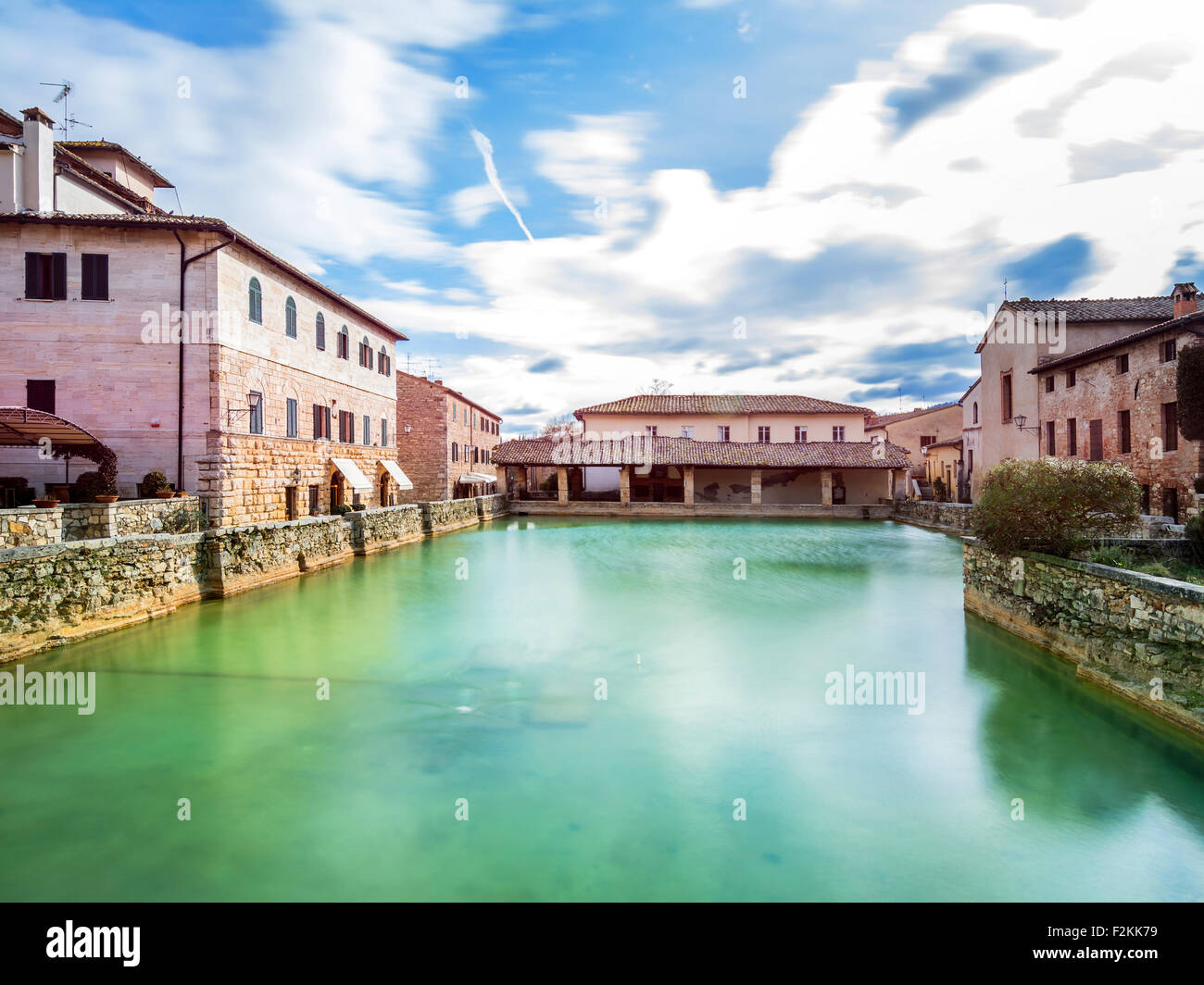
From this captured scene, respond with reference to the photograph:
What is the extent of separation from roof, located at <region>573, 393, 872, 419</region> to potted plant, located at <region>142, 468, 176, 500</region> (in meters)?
23.6

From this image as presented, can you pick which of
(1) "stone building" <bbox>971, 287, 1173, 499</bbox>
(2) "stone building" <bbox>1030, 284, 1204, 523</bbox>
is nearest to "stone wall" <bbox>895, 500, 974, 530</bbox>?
(1) "stone building" <bbox>971, 287, 1173, 499</bbox>

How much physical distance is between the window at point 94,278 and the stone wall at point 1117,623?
733 inches

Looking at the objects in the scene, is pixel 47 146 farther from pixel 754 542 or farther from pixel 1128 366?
pixel 1128 366

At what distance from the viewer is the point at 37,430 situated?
12289 mm

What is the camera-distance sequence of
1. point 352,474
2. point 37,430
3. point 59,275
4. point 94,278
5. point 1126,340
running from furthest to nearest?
point 352,474 → point 1126,340 → point 94,278 → point 59,275 → point 37,430

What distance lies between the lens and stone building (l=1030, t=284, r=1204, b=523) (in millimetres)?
14023

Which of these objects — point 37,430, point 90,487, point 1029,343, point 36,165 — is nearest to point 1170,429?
point 1029,343

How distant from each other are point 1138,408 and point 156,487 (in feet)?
74.7

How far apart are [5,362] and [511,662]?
1462 cm

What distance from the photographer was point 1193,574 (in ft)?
23.4

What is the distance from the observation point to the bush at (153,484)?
13.3 metres

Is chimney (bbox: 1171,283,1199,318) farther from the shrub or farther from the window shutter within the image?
the window shutter

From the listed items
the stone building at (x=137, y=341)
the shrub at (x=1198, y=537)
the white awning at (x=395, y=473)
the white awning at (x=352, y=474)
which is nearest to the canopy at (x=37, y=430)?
the stone building at (x=137, y=341)

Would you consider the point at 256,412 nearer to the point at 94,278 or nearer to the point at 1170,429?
the point at 94,278
